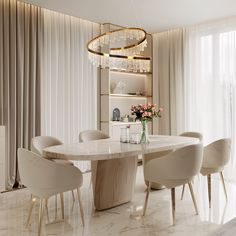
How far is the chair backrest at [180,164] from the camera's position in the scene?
10.2 feet

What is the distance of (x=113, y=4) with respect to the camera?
457cm

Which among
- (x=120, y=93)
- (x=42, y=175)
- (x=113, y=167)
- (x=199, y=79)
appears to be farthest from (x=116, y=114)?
(x=42, y=175)

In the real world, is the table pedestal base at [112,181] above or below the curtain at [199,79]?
below

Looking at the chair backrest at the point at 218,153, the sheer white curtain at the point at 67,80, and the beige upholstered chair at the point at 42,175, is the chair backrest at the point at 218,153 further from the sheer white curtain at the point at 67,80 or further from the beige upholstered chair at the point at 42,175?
the sheer white curtain at the point at 67,80

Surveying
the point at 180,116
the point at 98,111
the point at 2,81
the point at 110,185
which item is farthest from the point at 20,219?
the point at 180,116

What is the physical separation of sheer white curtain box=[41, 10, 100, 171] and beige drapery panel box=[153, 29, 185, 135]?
140cm

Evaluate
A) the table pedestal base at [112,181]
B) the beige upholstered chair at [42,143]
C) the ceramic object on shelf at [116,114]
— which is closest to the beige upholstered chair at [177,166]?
the table pedestal base at [112,181]

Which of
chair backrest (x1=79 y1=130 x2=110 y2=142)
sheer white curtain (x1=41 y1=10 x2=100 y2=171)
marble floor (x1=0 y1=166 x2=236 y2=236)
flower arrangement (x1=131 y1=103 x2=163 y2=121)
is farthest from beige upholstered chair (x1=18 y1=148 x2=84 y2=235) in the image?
sheer white curtain (x1=41 y1=10 x2=100 y2=171)

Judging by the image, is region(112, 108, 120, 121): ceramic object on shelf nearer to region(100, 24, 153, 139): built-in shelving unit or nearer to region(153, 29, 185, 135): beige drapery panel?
region(100, 24, 153, 139): built-in shelving unit

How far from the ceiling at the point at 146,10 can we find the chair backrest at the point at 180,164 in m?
2.37

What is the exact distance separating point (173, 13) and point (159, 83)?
1711mm

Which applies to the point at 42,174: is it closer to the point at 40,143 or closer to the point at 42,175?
the point at 42,175

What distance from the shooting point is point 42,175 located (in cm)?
279

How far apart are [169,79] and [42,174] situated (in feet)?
13.2
